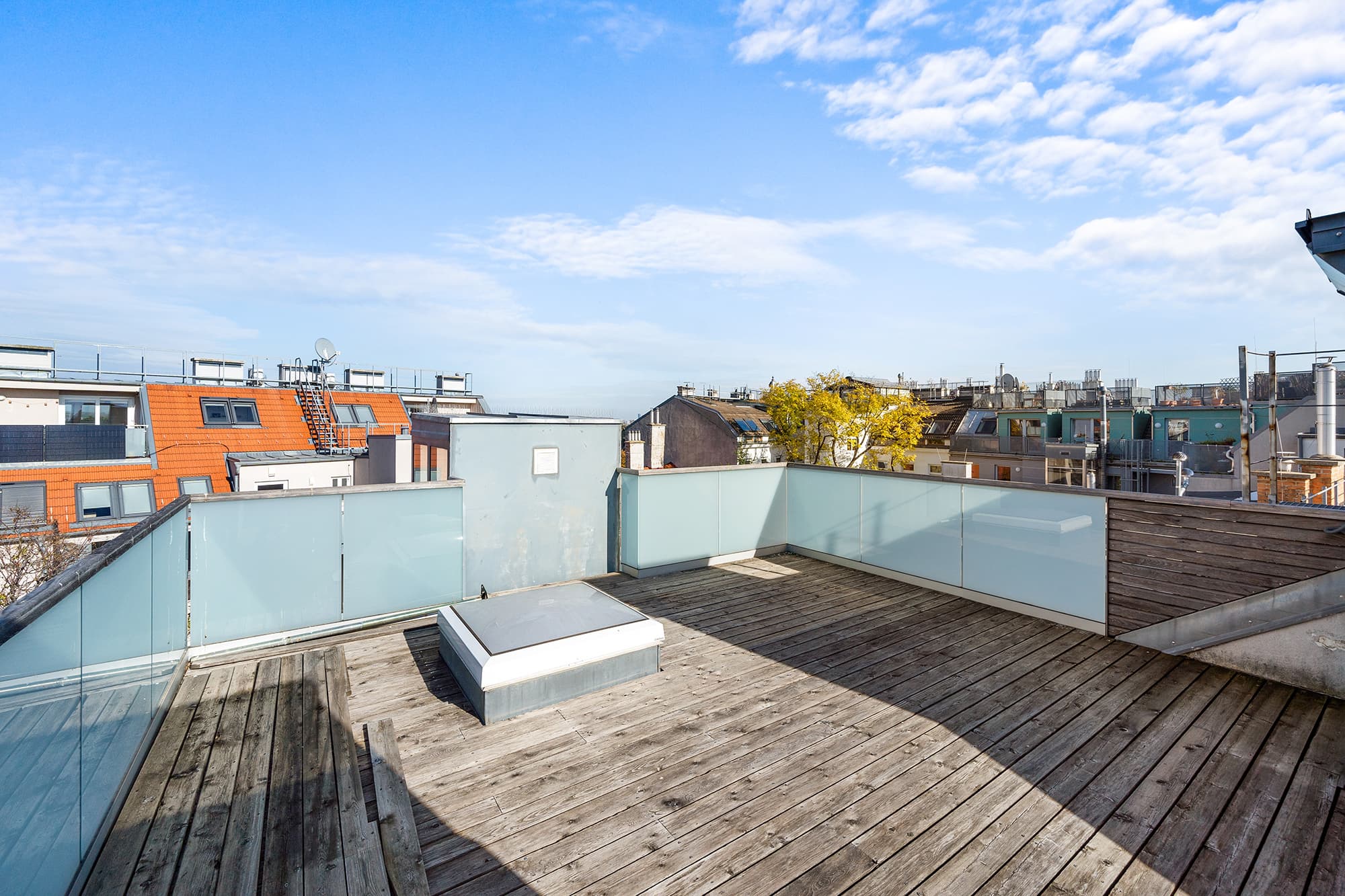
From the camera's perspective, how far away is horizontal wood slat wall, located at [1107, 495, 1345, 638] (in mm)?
3867

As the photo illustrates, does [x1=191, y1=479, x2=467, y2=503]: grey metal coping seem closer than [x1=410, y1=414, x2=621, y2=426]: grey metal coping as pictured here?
Yes

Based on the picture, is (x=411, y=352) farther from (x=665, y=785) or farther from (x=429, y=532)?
(x=665, y=785)

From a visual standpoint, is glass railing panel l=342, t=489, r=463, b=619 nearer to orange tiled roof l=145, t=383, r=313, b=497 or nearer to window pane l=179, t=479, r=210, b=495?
orange tiled roof l=145, t=383, r=313, b=497

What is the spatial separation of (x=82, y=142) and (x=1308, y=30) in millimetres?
21511

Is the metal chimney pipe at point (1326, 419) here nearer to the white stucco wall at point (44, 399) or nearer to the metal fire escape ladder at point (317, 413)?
the metal fire escape ladder at point (317, 413)

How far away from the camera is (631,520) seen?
6.36 meters

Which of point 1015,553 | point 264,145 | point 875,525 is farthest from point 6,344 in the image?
point 1015,553

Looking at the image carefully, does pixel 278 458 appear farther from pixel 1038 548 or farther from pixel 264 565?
pixel 1038 548

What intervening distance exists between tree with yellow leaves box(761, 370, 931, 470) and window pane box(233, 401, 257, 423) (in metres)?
21.5

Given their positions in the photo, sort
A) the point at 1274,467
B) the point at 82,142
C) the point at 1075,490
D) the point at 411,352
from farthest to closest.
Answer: the point at 411,352 < the point at 82,142 < the point at 1274,467 < the point at 1075,490

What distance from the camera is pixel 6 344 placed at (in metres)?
20.1

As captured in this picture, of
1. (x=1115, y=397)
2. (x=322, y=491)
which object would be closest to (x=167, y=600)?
(x=322, y=491)

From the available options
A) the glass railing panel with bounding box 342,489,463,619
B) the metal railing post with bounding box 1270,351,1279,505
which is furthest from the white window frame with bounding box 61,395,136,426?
the metal railing post with bounding box 1270,351,1279,505

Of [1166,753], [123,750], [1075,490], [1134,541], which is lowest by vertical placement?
[1166,753]
